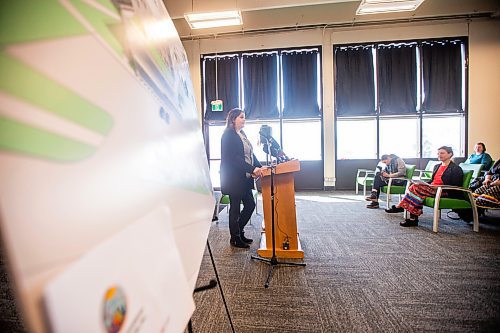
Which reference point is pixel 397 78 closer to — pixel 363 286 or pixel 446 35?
pixel 446 35

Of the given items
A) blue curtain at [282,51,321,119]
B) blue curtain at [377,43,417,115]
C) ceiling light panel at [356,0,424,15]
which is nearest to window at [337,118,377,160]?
blue curtain at [377,43,417,115]

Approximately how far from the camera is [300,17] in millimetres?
5480

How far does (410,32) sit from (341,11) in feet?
5.87

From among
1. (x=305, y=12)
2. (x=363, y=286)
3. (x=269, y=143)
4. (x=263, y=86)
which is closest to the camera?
(x=363, y=286)

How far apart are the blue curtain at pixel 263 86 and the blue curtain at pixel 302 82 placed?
0.29 m

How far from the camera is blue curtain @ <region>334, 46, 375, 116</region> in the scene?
5.91m

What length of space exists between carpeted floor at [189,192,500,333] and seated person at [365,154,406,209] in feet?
3.90

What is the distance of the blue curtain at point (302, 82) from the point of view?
238 inches

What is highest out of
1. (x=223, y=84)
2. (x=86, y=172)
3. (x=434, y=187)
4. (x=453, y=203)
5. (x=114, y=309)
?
(x=223, y=84)

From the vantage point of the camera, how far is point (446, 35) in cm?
565

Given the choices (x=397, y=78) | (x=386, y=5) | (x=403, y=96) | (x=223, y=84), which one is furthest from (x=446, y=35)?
(x=223, y=84)

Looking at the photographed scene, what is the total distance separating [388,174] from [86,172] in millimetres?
4653

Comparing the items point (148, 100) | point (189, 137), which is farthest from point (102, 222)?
point (189, 137)

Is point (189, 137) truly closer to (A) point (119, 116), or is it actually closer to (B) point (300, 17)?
(A) point (119, 116)
